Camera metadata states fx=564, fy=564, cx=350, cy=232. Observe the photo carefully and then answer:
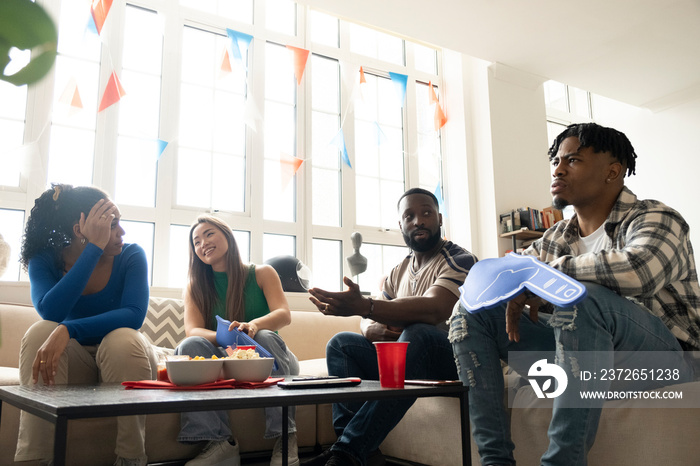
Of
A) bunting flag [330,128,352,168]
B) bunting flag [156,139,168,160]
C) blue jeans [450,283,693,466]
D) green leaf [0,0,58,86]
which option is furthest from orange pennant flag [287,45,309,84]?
green leaf [0,0,58,86]

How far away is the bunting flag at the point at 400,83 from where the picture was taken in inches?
181

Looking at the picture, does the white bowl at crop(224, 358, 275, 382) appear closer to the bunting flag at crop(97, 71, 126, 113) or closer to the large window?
the large window

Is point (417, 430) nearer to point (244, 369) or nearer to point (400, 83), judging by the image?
point (244, 369)

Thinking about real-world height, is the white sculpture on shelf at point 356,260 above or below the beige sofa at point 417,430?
above

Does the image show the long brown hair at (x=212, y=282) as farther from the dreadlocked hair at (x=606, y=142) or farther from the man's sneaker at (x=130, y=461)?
the dreadlocked hair at (x=606, y=142)

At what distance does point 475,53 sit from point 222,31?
1.91 meters

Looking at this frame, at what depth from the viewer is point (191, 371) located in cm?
119

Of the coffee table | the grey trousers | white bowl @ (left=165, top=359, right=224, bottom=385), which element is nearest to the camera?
the coffee table

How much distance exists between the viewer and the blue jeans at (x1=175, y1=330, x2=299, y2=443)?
1.76 meters

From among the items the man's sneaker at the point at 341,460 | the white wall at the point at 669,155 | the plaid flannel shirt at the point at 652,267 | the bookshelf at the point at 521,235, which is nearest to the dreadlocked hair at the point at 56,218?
the man's sneaker at the point at 341,460

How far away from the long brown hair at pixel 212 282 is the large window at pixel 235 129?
123 centimetres

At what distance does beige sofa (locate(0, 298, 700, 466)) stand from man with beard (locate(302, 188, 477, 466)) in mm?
212

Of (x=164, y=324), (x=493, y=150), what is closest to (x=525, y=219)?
(x=493, y=150)

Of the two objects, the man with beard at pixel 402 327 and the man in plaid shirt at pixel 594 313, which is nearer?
the man in plaid shirt at pixel 594 313
